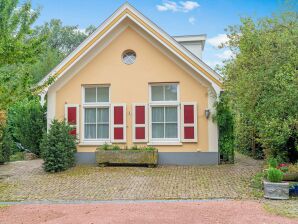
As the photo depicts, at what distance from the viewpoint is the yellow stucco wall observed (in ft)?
50.0

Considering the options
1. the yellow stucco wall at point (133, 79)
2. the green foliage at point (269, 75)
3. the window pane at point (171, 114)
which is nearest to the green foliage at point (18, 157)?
the yellow stucco wall at point (133, 79)

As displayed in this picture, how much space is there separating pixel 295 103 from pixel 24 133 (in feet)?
45.6

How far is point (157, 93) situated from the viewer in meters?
15.6

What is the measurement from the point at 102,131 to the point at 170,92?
332 cm

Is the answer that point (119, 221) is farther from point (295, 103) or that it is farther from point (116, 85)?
point (116, 85)

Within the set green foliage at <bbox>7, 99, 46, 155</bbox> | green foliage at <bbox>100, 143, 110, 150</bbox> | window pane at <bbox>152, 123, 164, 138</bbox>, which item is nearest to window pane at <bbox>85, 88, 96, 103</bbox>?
green foliage at <bbox>100, 143, 110, 150</bbox>

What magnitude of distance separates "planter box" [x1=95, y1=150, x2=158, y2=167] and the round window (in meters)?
3.90

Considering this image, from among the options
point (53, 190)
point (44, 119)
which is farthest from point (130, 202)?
point (44, 119)

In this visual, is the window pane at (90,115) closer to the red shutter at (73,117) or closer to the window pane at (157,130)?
the red shutter at (73,117)

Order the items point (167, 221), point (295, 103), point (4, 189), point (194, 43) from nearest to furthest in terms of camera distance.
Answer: point (167, 221), point (295, 103), point (4, 189), point (194, 43)

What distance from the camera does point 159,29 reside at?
591 inches

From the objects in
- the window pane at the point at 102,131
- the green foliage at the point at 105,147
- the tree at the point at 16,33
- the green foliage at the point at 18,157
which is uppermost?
the tree at the point at 16,33

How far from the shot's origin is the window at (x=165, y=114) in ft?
50.4

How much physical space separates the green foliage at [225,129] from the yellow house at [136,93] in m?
0.30
